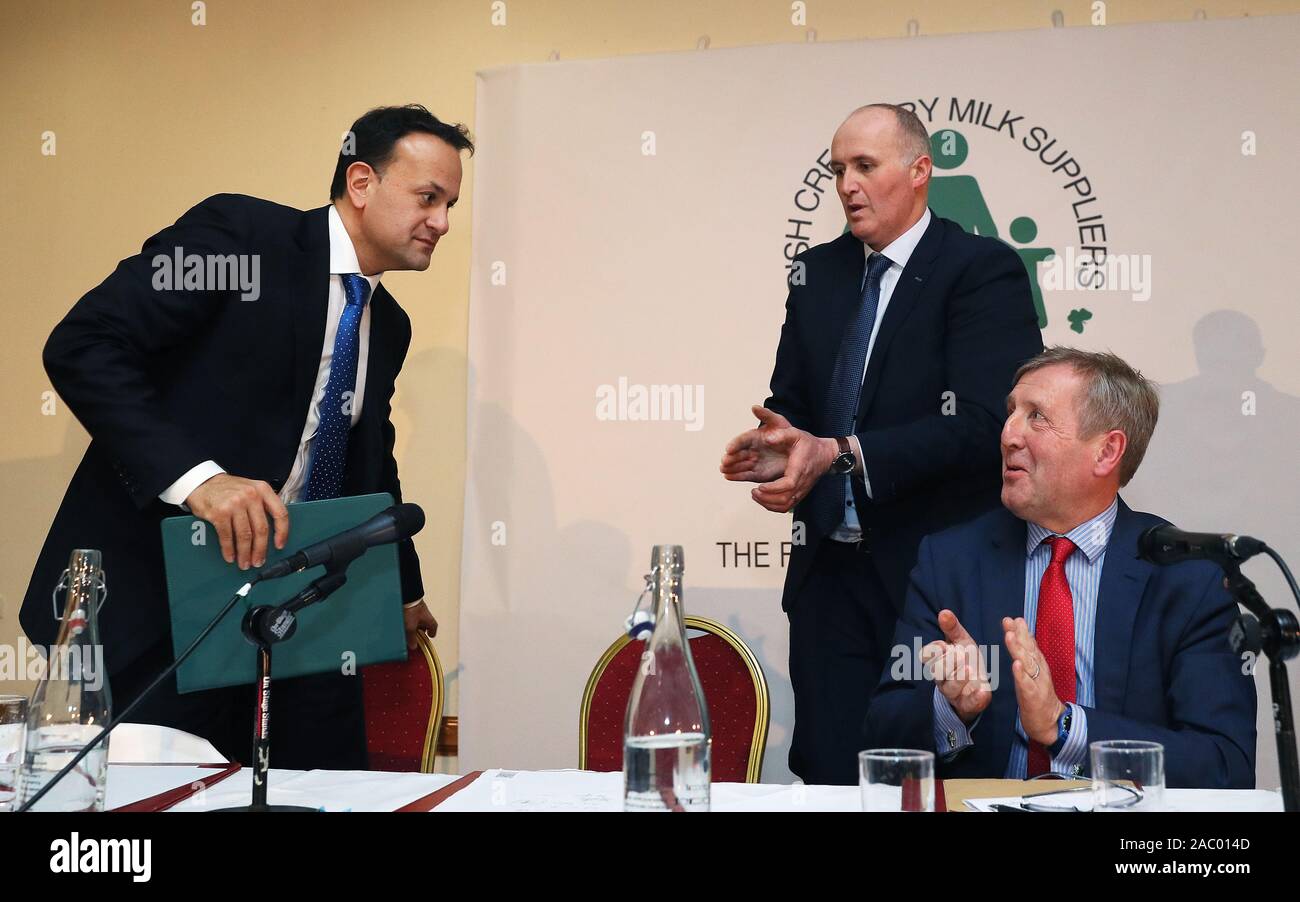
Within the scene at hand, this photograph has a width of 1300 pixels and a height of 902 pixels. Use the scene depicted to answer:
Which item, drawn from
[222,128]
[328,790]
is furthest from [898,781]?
[222,128]

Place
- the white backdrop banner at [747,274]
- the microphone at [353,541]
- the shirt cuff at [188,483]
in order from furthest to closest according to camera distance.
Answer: the white backdrop banner at [747,274], the shirt cuff at [188,483], the microphone at [353,541]

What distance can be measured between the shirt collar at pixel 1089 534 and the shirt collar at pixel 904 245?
803mm

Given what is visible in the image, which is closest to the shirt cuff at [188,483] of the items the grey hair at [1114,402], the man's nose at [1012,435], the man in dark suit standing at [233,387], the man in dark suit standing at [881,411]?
the man in dark suit standing at [233,387]

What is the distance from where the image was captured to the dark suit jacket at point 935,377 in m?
2.53

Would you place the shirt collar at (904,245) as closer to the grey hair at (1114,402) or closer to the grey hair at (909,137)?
the grey hair at (909,137)

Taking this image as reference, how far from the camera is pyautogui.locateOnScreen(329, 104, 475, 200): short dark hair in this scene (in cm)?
272

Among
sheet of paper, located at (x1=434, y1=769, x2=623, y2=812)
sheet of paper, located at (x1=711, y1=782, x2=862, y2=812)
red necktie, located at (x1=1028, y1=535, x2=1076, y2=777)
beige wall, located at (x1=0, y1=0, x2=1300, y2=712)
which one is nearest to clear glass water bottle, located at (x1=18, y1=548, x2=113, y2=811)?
sheet of paper, located at (x1=434, y1=769, x2=623, y2=812)

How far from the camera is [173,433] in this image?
2.12 m

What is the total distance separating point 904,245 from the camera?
9.07ft

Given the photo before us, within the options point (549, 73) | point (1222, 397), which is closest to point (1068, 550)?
point (1222, 397)

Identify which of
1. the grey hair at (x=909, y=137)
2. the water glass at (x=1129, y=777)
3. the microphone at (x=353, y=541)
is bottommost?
the water glass at (x=1129, y=777)

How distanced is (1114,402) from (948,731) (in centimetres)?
72

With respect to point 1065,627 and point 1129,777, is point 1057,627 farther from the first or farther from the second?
point 1129,777
